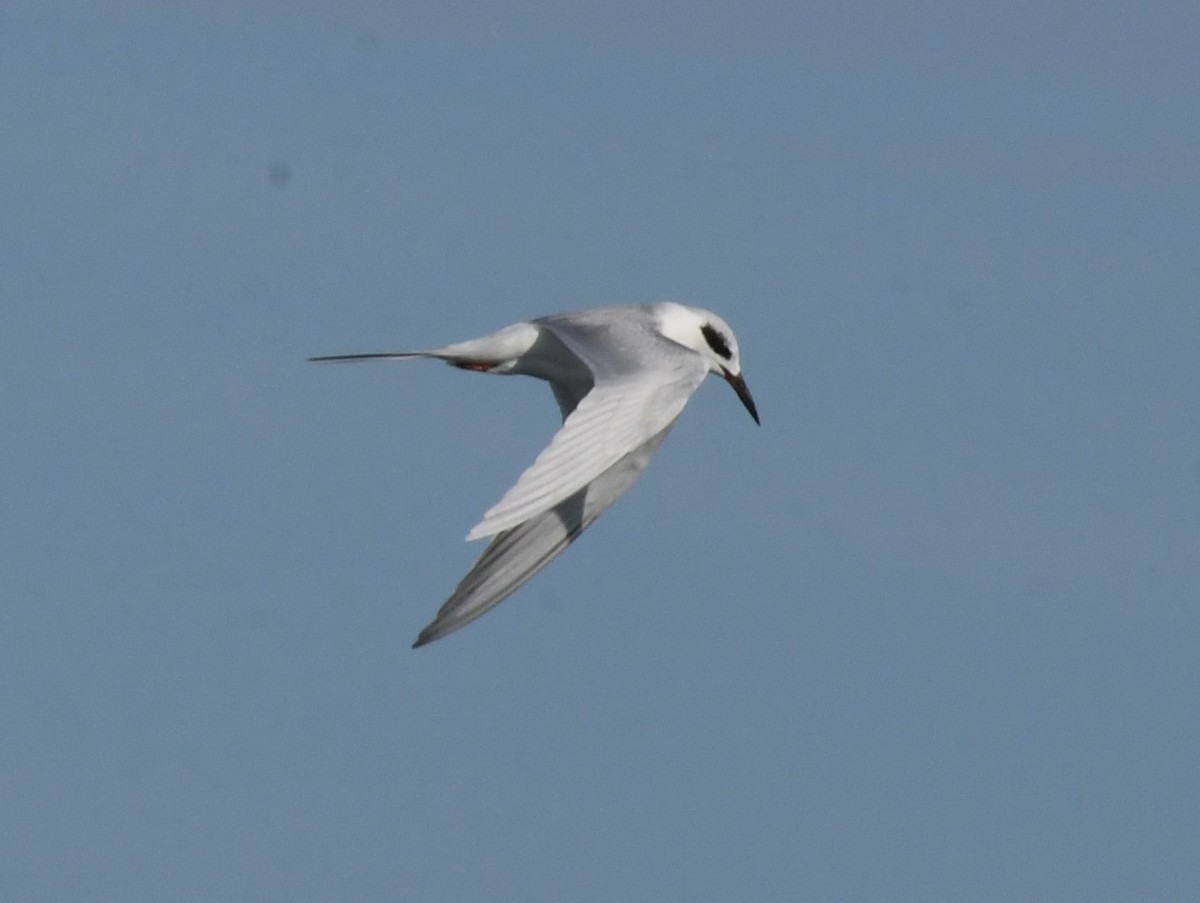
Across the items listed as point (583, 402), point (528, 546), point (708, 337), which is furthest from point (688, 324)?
point (583, 402)

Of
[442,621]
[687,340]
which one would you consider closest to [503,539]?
[442,621]

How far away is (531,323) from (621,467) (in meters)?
1.74

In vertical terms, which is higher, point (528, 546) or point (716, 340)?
point (716, 340)

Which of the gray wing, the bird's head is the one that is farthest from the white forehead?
the gray wing

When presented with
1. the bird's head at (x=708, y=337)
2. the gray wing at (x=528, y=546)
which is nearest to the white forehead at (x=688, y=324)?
the bird's head at (x=708, y=337)

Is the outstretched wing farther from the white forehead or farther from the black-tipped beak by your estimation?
the black-tipped beak

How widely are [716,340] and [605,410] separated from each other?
538 cm

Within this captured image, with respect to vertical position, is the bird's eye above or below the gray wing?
above

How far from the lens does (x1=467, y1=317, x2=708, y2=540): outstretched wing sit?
2061 centimetres

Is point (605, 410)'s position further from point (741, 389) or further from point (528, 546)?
point (741, 389)

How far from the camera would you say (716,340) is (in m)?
27.6

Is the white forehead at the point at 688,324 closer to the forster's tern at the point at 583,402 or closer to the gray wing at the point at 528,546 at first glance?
the forster's tern at the point at 583,402

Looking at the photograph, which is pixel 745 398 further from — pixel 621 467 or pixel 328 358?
pixel 328 358

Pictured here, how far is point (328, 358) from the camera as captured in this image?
24.5 metres
